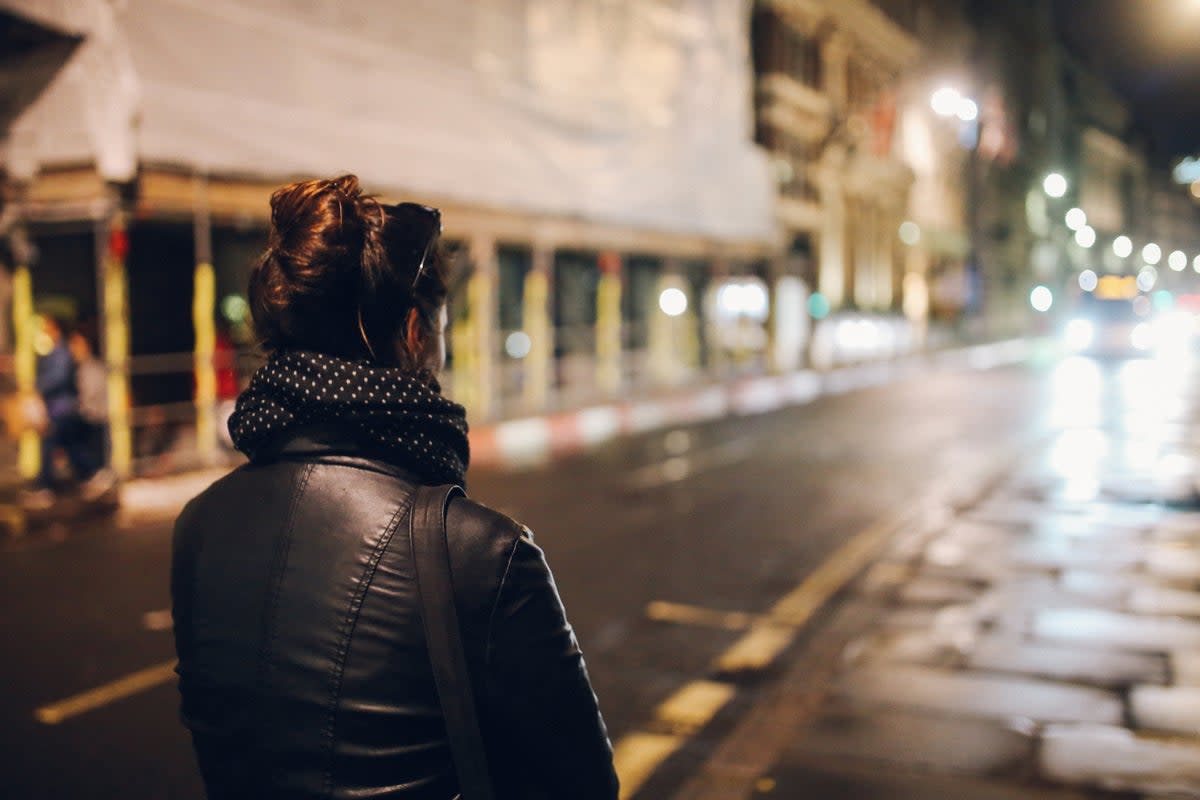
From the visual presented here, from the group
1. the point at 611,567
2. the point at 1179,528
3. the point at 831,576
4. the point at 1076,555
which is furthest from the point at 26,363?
the point at 1179,528

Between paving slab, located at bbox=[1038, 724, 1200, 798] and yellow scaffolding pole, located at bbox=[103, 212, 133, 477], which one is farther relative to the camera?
yellow scaffolding pole, located at bbox=[103, 212, 133, 477]

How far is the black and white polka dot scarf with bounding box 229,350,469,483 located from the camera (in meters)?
1.61

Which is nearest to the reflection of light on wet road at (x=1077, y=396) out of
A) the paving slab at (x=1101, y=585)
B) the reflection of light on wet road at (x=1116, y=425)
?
the reflection of light on wet road at (x=1116, y=425)

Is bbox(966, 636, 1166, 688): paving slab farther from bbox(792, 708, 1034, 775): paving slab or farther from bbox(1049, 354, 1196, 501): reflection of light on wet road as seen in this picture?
bbox(1049, 354, 1196, 501): reflection of light on wet road

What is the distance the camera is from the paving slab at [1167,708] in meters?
5.10

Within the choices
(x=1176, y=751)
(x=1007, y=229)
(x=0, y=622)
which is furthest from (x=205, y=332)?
(x=1007, y=229)

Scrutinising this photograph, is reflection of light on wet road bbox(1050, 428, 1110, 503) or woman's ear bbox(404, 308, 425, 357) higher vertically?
woman's ear bbox(404, 308, 425, 357)

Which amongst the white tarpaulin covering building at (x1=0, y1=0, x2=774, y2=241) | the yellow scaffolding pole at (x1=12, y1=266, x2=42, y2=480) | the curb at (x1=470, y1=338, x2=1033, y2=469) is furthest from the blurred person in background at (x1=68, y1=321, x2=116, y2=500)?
the curb at (x1=470, y1=338, x2=1033, y2=469)

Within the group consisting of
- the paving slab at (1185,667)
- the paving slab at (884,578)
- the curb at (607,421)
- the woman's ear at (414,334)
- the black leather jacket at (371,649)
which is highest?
the woman's ear at (414,334)

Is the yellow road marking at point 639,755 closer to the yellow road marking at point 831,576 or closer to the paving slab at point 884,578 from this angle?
the yellow road marking at point 831,576

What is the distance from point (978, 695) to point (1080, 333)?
125ft

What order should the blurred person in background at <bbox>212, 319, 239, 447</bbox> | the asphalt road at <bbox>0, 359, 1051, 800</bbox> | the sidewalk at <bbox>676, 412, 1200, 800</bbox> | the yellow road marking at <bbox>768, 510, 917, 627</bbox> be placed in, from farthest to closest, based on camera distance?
1. the blurred person in background at <bbox>212, 319, 239, 447</bbox>
2. the yellow road marking at <bbox>768, 510, 917, 627</bbox>
3. the asphalt road at <bbox>0, 359, 1051, 800</bbox>
4. the sidewalk at <bbox>676, 412, 1200, 800</bbox>

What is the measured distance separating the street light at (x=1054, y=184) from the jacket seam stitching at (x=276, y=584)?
8004 cm

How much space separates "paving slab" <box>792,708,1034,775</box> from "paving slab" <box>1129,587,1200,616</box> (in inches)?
102
